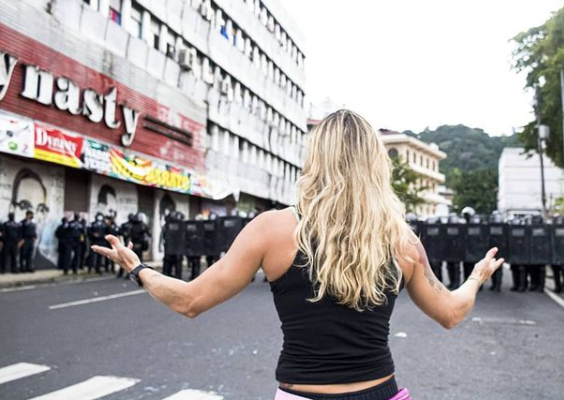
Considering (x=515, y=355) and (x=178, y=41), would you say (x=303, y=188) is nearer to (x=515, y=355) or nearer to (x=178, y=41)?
(x=515, y=355)

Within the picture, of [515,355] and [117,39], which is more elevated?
[117,39]

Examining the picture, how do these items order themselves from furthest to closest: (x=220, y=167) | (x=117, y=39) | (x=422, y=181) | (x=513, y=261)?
(x=422, y=181) < (x=220, y=167) < (x=117, y=39) < (x=513, y=261)

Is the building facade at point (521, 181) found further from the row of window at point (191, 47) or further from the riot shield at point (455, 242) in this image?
the riot shield at point (455, 242)

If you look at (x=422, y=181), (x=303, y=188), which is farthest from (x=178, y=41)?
(x=422, y=181)

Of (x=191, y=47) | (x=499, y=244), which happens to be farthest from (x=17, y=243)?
(x=191, y=47)

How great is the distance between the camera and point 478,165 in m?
95.8

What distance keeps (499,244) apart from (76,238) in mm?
11944

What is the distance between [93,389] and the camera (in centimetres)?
504

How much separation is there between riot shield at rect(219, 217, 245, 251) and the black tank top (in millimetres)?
13954

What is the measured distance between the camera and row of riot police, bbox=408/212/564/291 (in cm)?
1417

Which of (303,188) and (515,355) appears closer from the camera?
(303,188)

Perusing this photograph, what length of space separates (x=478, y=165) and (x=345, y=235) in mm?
99462

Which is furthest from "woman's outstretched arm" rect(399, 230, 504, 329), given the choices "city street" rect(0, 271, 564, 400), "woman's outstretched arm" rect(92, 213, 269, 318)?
"city street" rect(0, 271, 564, 400)

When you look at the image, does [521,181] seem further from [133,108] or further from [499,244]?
[499,244]
